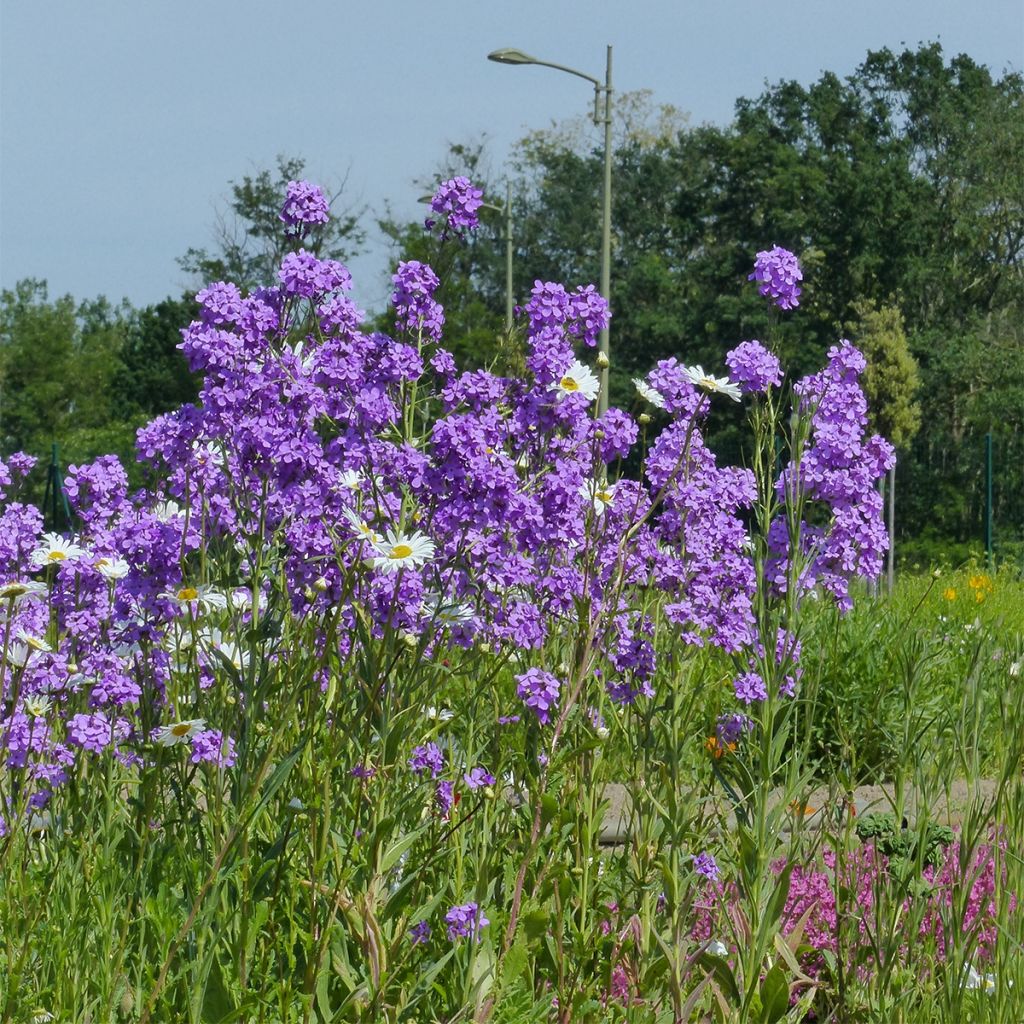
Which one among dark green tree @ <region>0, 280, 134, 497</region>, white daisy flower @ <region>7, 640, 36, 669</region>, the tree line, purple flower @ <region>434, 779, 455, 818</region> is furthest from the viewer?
dark green tree @ <region>0, 280, 134, 497</region>

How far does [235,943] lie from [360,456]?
1.30 m

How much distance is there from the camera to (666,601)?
4.66 meters

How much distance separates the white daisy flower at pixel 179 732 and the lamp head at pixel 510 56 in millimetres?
17230

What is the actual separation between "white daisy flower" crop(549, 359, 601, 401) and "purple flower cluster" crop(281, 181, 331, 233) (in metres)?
0.84

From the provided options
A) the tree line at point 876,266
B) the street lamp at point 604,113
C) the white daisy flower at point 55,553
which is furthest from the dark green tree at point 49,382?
the white daisy flower at point 55,553

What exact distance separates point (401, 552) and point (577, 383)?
1.14 m

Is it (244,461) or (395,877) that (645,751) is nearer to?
(395,877)

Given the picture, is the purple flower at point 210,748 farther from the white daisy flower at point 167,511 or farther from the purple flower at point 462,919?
the white daisy flower at point 167,511

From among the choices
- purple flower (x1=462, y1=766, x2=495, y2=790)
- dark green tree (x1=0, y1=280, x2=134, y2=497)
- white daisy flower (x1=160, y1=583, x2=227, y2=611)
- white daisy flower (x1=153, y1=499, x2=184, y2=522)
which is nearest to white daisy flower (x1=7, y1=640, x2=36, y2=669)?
white daisy flower (x1=160, y1=583, x2=227, y2=611)

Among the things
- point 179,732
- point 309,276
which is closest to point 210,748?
point 179,732

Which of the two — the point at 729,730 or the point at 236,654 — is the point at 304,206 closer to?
the point at 236,654

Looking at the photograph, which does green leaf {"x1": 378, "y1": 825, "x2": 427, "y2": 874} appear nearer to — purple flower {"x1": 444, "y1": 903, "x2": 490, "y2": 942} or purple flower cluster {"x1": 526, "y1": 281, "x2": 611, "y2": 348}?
purple flower {"x1": 444, "y1": 903, "x2": 490, "y2": 942}

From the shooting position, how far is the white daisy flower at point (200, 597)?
400cm

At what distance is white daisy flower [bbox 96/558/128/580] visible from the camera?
4.41 metres
